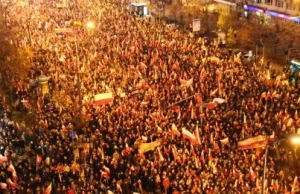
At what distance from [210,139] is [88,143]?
16.6 feet

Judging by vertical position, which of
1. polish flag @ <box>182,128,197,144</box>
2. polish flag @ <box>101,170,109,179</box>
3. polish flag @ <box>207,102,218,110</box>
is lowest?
polish flag @ <box>101,170,109,179</box>

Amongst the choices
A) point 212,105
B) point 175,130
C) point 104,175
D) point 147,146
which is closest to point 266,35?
point 212,105

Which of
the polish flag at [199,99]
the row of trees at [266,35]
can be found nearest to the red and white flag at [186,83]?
the polish flag at [199,99]

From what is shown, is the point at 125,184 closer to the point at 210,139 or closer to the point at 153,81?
the point at 210,139

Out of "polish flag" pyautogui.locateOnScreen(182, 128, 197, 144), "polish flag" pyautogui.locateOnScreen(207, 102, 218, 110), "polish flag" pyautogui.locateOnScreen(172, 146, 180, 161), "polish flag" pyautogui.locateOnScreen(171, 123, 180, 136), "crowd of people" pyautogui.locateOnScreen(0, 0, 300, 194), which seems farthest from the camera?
"polish flag" pyautogui.locateOnScreen(207, 102, 218, 110)

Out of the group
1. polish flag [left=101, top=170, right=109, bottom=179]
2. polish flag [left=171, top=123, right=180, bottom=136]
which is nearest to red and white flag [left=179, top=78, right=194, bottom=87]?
polish flag [left=171, top=123, right=180, bottom=136]

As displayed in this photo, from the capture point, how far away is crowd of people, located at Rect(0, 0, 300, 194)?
1628 centimetres

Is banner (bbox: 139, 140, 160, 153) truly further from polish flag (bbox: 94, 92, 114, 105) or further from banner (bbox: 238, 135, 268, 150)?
polish flag (bbox: 94, 92, 114, 105)

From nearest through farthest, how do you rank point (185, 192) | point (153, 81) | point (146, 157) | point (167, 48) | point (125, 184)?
point (185, 192) → point (125, 184) → point (146, 157) → point (153, 81) → point (167, 48)

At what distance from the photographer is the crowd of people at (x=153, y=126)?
16281 mm

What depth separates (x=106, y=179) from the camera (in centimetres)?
1680

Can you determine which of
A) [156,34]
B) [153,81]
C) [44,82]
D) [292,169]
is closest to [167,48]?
[156,34]

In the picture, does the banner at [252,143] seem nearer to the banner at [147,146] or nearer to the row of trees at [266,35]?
the banner at [147,146]

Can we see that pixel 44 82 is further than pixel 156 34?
No
